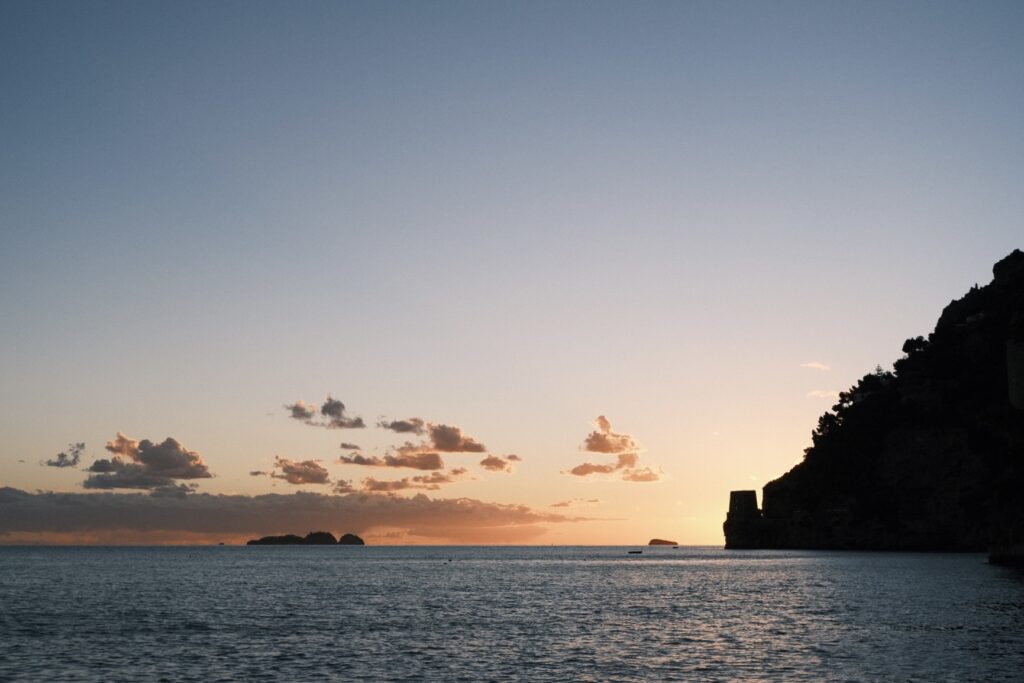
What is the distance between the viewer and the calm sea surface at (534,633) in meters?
42.7

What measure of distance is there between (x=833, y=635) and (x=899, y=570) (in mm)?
73200

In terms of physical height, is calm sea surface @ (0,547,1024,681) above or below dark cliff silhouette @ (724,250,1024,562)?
below

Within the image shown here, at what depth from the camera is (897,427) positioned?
7564 inches

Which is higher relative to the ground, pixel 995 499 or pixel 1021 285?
pixel 1021 285

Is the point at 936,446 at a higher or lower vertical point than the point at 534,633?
higher

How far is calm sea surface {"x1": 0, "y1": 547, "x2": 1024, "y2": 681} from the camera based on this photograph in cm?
4272

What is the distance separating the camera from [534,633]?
194 ft

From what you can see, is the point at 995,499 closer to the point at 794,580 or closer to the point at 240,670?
the point at 794,580

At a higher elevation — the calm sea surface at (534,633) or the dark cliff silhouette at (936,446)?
the dark cliff silhouette at (936,446)

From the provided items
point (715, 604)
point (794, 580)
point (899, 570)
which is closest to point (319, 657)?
point (715, 604)

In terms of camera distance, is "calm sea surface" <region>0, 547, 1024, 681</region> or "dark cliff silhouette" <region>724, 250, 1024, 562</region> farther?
"dark cliff silhouette" <region>724, 250, 1024, 562</region>

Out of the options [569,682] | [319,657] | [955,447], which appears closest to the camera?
[569,682]

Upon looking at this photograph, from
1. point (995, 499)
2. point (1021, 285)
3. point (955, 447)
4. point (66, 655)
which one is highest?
point (1021, 285)

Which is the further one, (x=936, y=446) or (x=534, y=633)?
(x=936, y=446)
